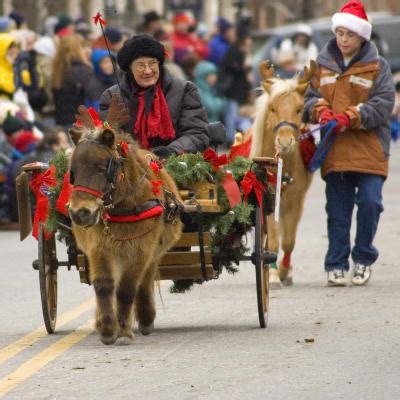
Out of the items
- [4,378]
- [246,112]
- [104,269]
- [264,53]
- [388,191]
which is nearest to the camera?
[4,378]

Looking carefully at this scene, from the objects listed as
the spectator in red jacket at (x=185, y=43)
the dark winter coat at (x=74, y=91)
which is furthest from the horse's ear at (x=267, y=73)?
the spectator in red jacket at (x=185, y=43)

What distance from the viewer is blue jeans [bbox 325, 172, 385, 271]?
13406 millimetres

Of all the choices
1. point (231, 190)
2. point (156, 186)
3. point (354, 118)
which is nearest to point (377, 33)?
point (354, 118)

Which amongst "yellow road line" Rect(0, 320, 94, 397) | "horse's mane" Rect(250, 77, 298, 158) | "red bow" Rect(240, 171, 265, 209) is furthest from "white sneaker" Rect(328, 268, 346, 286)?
"yellow road line" Rect(0, 320, 94, 397)

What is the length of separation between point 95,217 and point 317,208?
11745 millimetres

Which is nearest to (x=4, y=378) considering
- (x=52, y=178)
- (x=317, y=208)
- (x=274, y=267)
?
(x=52, y=178)

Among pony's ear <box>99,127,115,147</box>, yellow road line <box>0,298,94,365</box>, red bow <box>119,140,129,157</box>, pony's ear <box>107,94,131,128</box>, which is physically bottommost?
yellow road line <box>0,298,94,365</box>

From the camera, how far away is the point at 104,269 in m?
9.90

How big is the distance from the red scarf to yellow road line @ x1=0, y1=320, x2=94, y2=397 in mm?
1307

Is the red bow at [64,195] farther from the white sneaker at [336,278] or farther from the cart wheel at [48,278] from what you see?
the white sneaker at [336,278]

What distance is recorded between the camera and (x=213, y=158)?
1081 cm

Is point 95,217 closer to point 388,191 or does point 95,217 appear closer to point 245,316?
point 245,316

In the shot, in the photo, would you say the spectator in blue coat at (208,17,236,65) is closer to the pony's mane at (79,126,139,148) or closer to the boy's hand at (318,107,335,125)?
the boy's hand at (318,107,335,125)

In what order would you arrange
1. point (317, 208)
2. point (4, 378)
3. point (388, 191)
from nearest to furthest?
point (4, 378), point (317, 208), point (388, 191)
